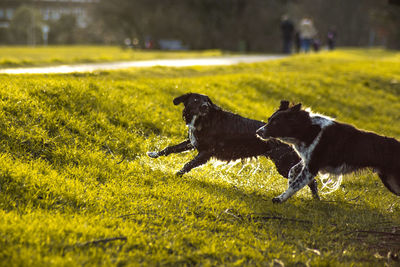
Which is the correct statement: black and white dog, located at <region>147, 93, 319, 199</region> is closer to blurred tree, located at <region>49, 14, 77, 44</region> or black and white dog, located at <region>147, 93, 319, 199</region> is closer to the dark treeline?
the dark treeline

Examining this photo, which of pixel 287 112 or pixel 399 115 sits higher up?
pixel 287 112

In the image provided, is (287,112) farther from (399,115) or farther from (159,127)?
(399,115)

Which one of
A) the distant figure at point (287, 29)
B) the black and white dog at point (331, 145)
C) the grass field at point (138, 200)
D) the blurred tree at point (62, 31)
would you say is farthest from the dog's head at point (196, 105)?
the blurred tree at point (62, 31)

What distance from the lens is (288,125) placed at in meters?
7.04

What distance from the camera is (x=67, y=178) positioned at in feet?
24.1

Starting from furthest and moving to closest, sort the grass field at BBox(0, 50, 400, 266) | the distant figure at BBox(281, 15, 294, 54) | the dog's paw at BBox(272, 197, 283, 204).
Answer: the distant figure at BBox(281, 15, 294, 54) → the dog's paw at BBox(272, 197, 283, 204) → the grass field at BBox(0, 50, 400, 266)

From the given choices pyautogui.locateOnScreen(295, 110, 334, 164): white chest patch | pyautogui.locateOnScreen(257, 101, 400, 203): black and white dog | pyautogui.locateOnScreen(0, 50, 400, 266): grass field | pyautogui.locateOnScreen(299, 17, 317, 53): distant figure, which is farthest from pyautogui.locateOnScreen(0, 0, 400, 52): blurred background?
pyautogui.locateOnScreen(257, 101, 400, 203): black and white dog

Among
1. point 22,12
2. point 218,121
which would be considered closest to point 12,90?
point 218,121

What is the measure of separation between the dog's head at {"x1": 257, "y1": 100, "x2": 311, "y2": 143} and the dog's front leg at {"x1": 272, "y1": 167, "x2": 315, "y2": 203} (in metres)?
0.56

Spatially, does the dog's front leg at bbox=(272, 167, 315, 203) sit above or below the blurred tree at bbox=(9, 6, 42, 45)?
below

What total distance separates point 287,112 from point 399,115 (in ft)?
42.3

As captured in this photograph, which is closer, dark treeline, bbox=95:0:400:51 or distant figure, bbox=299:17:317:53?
distant figure, bbox=299:17:317:53

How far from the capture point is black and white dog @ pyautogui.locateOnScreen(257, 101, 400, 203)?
6.97 meters

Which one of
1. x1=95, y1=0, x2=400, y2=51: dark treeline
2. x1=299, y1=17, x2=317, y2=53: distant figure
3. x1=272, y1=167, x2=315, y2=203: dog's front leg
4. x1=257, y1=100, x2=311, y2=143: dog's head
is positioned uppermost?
x1=95, y1=0, x2=400, y2=51: dark treeline
